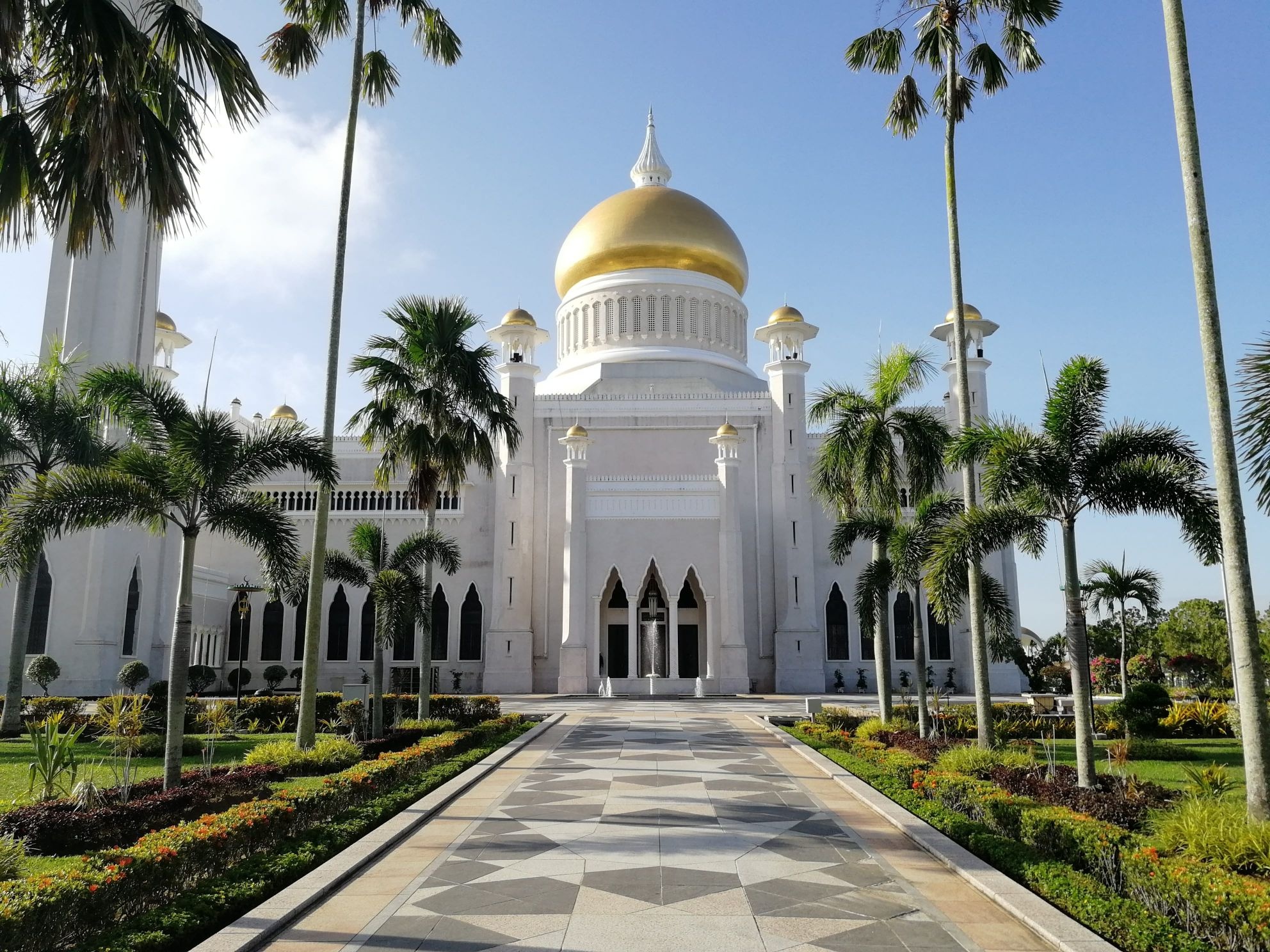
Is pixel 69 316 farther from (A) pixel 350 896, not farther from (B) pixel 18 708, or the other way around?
(A) pixel 350 896

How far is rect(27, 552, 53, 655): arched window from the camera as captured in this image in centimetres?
2717

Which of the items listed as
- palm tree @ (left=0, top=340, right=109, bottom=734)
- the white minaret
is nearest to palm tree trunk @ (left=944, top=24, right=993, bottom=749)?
palm tree @ (left=0, top=340, right=109, bottom=734)

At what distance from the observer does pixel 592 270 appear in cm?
4059

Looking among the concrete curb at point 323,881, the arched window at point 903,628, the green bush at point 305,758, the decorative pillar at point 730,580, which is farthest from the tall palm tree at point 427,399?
the arched window at point 903,628

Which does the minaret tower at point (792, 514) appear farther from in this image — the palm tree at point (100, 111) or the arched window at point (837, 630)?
the palm tree at point (100, 111)

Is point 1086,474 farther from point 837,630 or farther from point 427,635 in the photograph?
point 837,630

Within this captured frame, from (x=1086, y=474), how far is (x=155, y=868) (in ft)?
33.6

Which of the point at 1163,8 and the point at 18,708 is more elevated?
the point at 1163,8

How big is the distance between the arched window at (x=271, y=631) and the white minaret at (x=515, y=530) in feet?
27.6

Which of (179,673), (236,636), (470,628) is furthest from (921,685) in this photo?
(236,636)

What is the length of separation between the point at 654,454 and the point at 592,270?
9187 millimetres

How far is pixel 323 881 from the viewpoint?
6871 mm

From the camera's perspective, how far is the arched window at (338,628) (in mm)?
35844

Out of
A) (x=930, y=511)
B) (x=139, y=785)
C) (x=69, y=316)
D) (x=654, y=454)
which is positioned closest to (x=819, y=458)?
(x=930, y=511)
